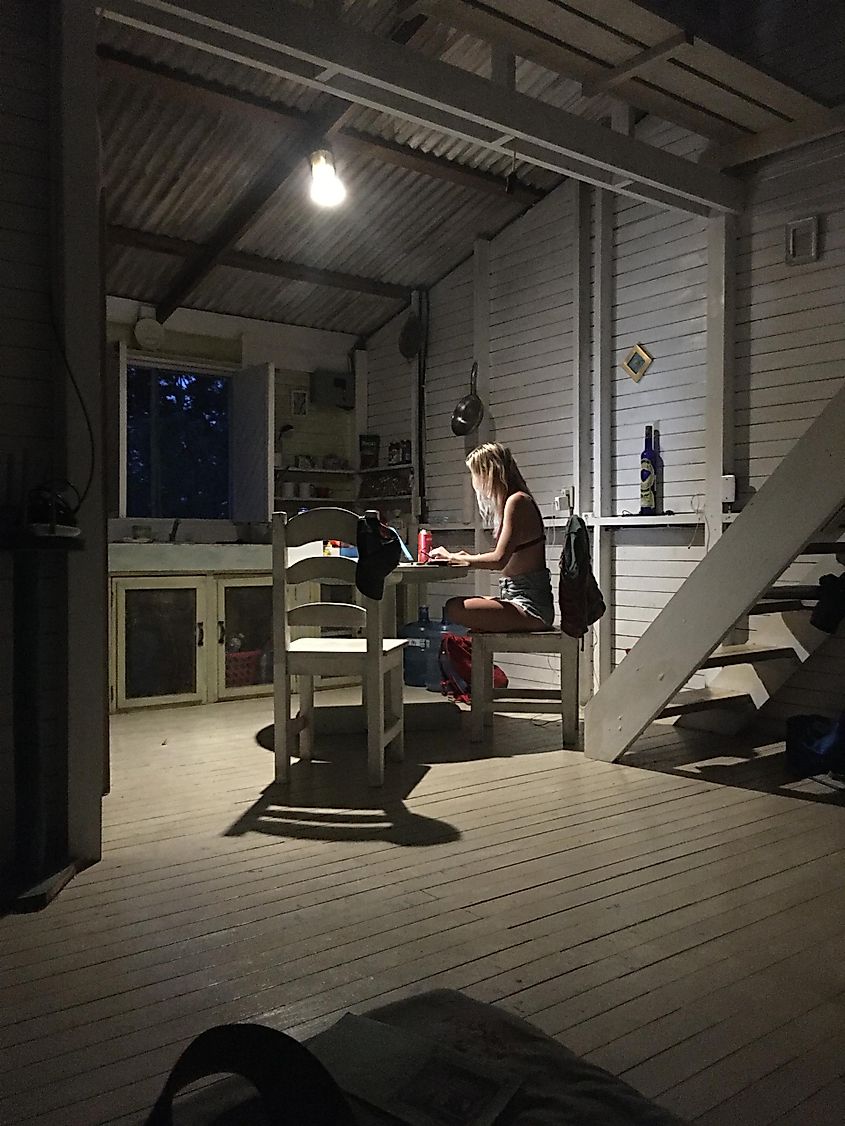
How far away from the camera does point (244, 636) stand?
5.54m

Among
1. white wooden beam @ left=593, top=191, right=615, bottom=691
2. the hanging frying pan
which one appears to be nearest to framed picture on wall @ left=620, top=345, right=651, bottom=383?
white wooden beam @ left=593, top=191, right=615, bottom=691

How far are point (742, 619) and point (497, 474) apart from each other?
1.36 m

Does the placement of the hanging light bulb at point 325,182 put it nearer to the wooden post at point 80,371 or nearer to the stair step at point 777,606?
the wooden post at point 80,371

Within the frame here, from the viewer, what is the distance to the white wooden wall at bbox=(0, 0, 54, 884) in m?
2.66

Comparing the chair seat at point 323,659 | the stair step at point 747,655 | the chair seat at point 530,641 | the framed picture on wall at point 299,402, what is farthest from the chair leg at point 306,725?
the framed picture on wall at point 299,402

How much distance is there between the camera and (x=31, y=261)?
2.72 meters

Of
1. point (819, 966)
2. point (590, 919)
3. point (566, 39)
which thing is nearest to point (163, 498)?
point (566, 39)

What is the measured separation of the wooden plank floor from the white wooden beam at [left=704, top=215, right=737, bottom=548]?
5.74 feet

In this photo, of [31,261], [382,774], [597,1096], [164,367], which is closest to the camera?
[597,1096]

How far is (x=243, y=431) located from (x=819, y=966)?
540cm

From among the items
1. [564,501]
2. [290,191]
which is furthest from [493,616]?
[290,191]

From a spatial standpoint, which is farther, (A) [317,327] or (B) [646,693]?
(A) [317,327]

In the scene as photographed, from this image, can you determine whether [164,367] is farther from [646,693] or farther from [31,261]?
[646,693]

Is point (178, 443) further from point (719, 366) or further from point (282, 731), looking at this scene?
point (719, 366)
